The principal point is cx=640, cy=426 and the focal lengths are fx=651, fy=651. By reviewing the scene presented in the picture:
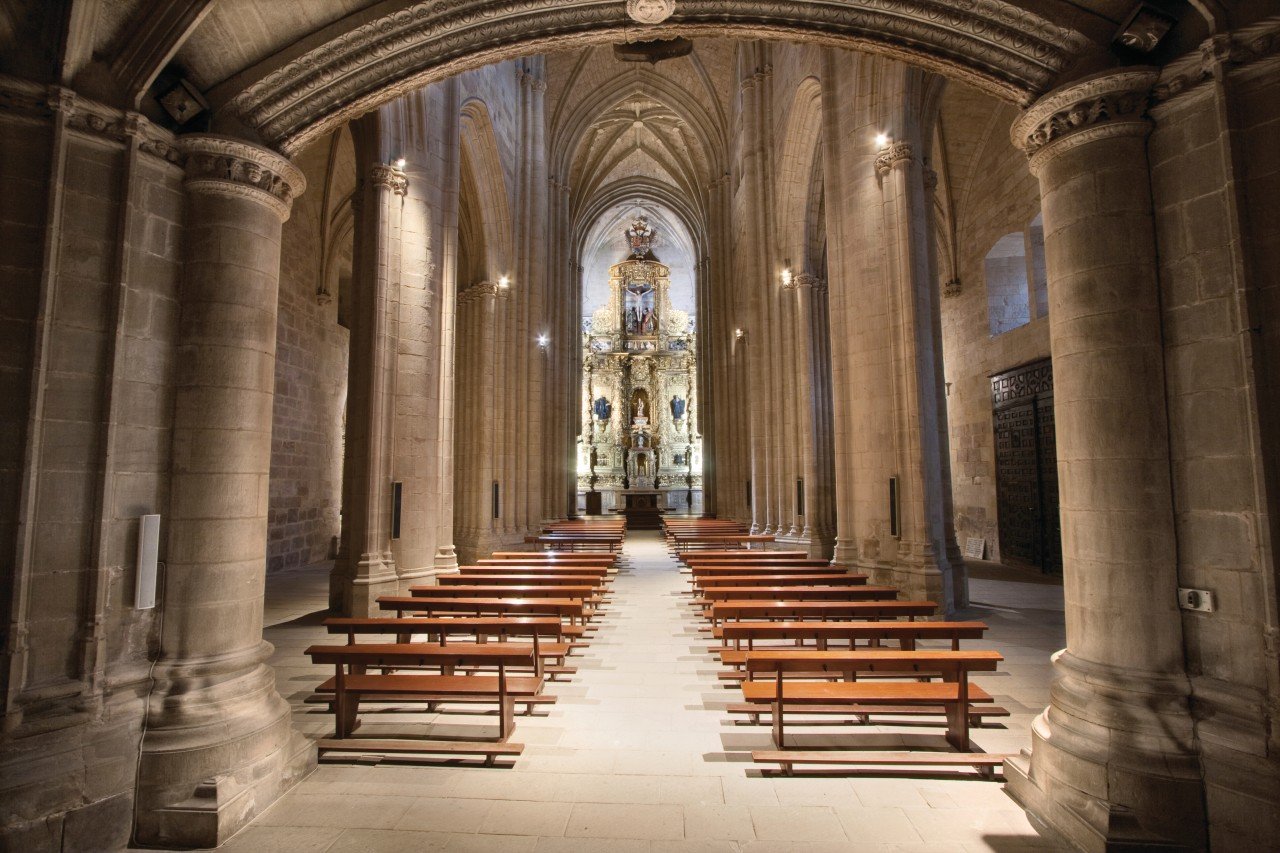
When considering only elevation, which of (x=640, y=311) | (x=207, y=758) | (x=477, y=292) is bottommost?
(x=207, y=758)

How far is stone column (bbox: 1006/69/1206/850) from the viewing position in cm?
→ 318

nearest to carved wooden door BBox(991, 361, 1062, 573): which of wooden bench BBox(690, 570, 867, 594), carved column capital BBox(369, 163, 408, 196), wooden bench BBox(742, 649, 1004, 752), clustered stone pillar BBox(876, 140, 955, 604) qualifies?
clustered stone pillar BBox(876, 140, 955, 604)

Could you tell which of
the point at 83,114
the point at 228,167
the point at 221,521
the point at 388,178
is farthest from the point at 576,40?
the point at 388,178

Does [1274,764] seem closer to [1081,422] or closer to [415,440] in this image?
[1081,422]

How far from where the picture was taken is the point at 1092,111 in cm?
367

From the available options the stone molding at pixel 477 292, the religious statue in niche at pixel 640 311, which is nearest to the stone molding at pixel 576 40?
the stone molding at pixel 477 292

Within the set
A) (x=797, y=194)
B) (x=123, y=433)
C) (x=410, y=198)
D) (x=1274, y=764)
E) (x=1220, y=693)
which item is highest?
(x=797, y=194)

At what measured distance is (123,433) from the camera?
3.60m

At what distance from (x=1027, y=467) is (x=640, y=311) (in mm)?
25113

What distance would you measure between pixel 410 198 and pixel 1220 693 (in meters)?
10.0

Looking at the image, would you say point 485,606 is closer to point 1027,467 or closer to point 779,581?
point 779,581

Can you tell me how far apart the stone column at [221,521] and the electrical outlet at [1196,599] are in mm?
5037

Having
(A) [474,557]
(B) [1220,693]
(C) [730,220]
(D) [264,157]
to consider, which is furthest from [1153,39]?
(C) [730,220]

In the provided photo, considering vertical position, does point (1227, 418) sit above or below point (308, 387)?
below
